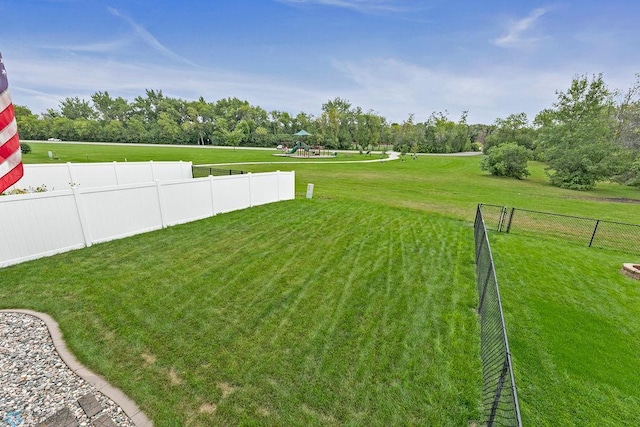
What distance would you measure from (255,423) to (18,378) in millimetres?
2714

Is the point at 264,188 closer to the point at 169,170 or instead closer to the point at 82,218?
the point at 82,218

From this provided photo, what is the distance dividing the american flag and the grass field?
199 centimetres

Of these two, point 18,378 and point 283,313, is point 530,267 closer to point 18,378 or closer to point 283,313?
point 283,313

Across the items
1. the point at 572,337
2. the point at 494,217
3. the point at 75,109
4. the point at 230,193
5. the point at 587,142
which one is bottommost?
the point at 494,217

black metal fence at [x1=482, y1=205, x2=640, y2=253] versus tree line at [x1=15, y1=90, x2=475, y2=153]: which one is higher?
tree line at [x1=15, y1=90, x2=475, y2=153]

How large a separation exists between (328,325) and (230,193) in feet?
23.5

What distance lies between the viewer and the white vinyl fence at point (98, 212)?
199 inches

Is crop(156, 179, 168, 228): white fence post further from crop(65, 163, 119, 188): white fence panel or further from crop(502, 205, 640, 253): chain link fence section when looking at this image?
crop(502, 205, 640, 253): chain link fence section

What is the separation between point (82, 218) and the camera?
19.4 ft

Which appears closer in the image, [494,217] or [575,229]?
[575,229]

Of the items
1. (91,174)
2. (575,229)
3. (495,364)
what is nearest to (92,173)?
(91,174)

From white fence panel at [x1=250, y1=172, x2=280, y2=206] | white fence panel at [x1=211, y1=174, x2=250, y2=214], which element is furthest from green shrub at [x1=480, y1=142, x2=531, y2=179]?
white fence panel at [x1=211, y1=174, x2=250, y2=214]

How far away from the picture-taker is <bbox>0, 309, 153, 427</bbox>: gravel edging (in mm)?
2426

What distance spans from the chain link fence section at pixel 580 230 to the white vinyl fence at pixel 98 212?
34.8 feet
